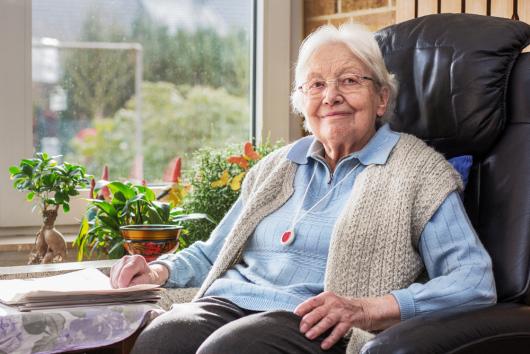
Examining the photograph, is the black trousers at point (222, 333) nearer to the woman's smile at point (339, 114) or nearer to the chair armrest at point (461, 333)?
the chair armrest at point (461, 333)

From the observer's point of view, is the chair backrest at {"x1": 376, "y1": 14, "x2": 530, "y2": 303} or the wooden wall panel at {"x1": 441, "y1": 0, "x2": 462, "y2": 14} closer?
the chair backrest at {"x1": 376, "y1": 14, "x2": 530, "y2": 303}

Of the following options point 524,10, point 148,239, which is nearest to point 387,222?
point 148,239

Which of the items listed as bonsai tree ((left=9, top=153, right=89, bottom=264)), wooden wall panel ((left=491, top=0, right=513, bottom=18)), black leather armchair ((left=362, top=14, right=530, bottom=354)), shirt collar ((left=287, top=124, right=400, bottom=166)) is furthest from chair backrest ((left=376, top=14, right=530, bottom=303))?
bonsai tree ((left=9, top=153, right=89, bottom=264))

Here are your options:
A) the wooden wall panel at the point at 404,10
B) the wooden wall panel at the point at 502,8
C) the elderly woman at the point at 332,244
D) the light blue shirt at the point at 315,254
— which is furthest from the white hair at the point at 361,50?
the wooden wall panel at the point at 404,10

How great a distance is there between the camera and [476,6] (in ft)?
7.86

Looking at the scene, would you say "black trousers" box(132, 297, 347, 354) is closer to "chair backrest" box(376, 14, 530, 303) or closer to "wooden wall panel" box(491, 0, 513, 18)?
"chair backrest" box(376, 14, 530, 303)

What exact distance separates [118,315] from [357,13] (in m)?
1.62

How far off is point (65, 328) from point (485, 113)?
38.7 inches

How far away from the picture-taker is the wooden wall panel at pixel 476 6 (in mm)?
2369

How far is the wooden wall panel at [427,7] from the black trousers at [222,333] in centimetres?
118

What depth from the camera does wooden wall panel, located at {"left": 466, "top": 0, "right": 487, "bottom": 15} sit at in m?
2.37

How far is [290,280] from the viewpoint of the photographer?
5.86ft

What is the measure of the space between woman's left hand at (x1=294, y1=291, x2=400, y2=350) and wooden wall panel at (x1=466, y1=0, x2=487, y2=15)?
3.67 feet

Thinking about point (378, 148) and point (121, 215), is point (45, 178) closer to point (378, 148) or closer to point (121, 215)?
point (121, 215)
